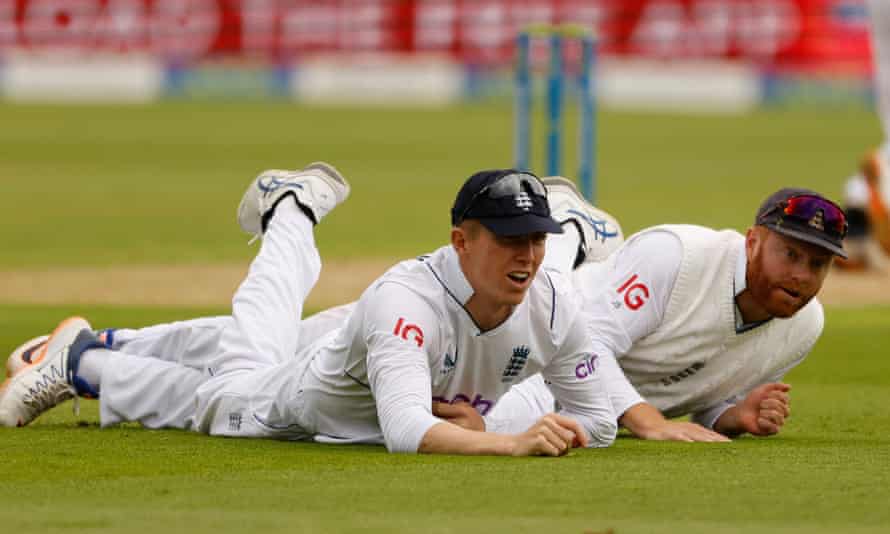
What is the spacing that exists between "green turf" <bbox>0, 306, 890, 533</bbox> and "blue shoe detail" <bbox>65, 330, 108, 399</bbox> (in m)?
0.23

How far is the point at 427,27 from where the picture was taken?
120ft

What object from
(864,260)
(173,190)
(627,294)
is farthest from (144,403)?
(173,190)

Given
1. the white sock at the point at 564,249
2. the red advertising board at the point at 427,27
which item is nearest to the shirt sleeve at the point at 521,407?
the white sock at the point at 564,249

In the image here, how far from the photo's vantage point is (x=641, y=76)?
44031 millimetres

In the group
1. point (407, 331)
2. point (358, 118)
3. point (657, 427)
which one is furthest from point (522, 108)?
point (358, 118)

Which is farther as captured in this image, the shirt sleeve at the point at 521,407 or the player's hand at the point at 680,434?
the shirt sleeve at the point at 521,407

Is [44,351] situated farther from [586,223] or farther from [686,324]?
[686,324]

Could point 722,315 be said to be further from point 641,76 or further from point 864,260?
point 641,76

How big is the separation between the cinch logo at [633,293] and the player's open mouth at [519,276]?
1.24 metres

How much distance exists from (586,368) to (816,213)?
0.87 m

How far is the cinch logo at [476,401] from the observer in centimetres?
642

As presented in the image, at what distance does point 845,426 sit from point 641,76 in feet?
121

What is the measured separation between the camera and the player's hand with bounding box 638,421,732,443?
681 centimetres

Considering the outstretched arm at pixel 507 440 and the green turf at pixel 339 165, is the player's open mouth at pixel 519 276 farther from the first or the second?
the green turf at pixel 339 165
